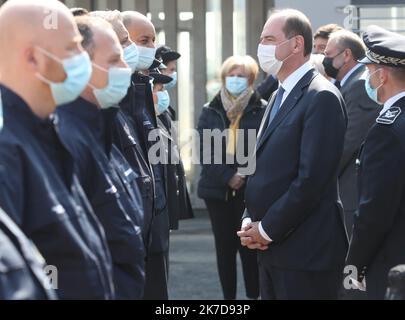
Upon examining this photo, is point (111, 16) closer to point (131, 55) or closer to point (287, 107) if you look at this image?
point (131, 55)

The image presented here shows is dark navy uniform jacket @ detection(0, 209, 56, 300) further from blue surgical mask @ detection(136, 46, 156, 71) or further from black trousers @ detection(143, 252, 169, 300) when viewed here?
blue surgical mask @ detection(136, 46, 156, 71)

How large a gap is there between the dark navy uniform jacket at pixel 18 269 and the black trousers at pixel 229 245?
17.9 ft

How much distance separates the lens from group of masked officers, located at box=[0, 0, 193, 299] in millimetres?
2830

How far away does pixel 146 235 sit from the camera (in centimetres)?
489

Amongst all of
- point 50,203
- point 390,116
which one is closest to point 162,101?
point 390,116

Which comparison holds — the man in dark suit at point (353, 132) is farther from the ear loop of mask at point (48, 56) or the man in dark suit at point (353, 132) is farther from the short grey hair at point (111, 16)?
the ear loop of mask at point (48, 56)

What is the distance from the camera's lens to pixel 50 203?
115 inches

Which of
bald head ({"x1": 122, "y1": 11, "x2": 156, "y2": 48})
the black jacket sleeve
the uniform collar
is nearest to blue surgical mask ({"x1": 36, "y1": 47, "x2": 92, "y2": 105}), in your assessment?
the uniform collar

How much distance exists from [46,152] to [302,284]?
7.23 feet

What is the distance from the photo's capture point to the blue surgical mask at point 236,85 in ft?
26.3

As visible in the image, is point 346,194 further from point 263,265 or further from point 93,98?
point 93,98

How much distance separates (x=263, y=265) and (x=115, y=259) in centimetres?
116

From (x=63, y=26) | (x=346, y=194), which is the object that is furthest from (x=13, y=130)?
(x=346, y=194)
